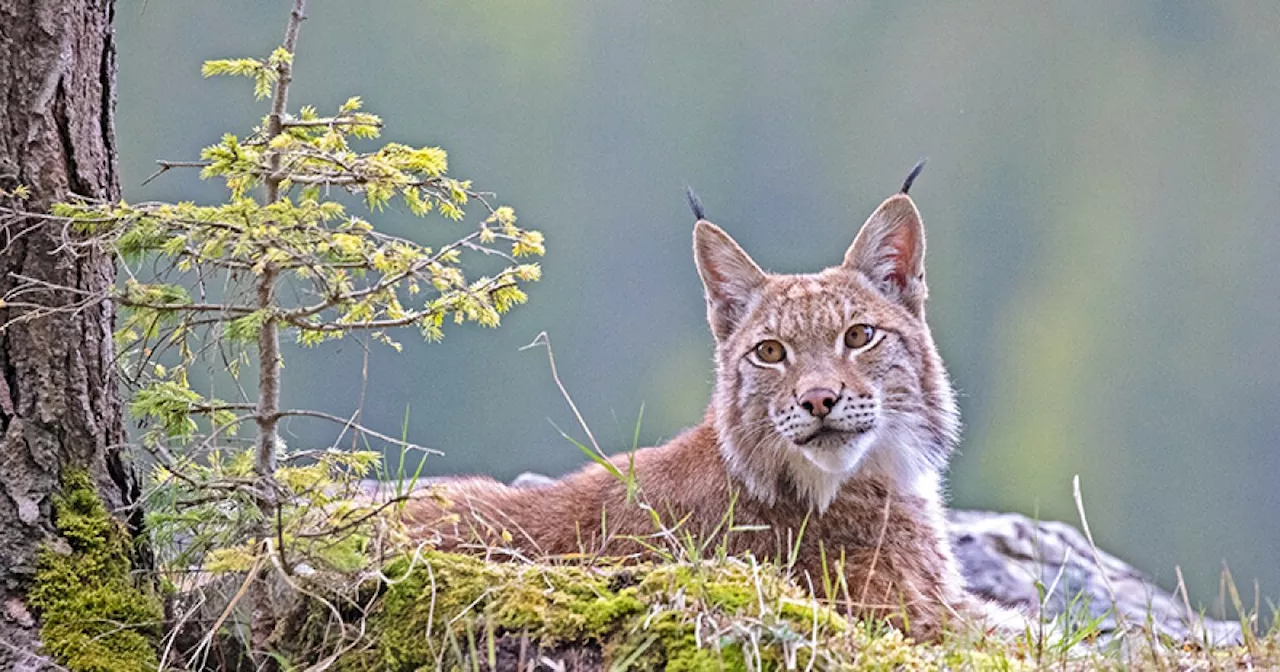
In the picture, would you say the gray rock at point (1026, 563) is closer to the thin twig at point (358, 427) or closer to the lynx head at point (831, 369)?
the lynx head at point (831, 369)

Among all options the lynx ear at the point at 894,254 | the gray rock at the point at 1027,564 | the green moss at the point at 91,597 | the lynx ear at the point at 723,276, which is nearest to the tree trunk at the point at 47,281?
the green moss at the point at 91,597

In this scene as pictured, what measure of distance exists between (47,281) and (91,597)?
787 millimetres

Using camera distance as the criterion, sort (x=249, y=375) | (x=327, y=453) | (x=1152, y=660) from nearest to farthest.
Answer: (x=1152, y=660) < (x=327, y=453) < (x=249, y=375)

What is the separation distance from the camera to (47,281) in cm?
291

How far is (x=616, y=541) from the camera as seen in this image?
3.56 meters

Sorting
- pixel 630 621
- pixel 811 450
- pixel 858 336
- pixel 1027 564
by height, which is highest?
pixel 858 336

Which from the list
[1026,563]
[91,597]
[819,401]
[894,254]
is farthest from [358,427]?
[1026,563]

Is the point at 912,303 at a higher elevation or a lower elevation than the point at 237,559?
higher

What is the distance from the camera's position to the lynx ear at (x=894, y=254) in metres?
3.86

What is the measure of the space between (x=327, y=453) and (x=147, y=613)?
581mm

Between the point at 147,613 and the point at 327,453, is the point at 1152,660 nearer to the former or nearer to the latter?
the point at 327,453

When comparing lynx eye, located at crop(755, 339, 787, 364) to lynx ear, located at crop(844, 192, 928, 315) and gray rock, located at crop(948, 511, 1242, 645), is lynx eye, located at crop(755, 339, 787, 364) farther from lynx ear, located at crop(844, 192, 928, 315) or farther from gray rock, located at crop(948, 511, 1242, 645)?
gray rock, located at crop(948, 511, 1242, 645)

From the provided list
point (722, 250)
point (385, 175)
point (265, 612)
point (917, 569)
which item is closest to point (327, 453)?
point (265, 612)

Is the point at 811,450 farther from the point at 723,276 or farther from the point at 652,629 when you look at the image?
the point at 652,629
